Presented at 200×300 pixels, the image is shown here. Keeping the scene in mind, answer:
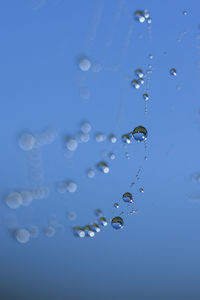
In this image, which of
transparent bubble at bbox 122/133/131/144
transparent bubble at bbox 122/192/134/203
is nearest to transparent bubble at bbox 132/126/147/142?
transparent bubble at bbox 122/133/131/144

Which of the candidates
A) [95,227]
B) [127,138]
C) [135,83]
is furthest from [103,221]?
[135,83]

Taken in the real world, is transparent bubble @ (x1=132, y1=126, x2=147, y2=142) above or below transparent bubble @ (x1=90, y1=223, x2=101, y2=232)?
above

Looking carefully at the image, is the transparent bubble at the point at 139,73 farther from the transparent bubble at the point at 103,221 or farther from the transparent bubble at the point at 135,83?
the transparent bubble at the point at 103,221

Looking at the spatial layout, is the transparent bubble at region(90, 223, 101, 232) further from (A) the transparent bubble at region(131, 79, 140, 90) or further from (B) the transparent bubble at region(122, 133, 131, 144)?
(A) the transparent bubble at region(131, 79, 140, 90)

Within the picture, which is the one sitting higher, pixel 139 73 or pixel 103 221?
pixel 139 73

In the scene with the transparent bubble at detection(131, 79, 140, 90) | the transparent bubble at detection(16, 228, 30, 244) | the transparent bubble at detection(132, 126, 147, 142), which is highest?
the transparent bubble at detection(131, 79, 140, 90)

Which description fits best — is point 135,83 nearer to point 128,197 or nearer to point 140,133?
point 140,133

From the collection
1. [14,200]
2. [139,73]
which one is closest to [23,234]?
[14,200]

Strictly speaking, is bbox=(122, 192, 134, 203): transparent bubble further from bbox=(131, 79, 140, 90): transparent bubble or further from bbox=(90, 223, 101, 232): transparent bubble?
bbox=(131, 79, 140, 90): transparent bubble
